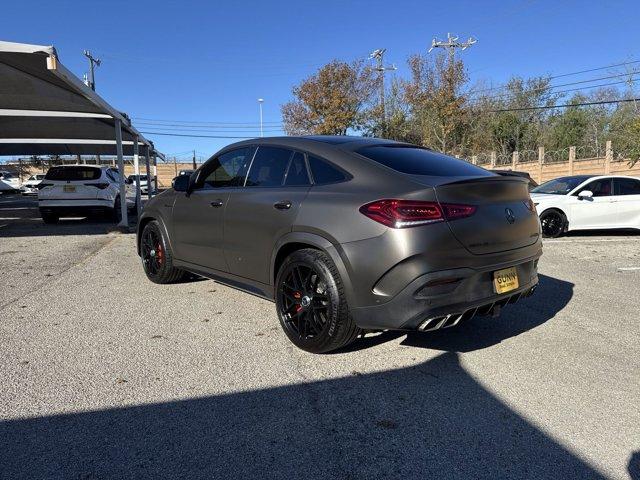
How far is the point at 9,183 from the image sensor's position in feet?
120

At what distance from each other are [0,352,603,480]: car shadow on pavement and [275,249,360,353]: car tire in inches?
17.4

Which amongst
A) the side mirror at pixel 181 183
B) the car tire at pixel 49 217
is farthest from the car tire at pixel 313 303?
the car tire at pixel 49 217

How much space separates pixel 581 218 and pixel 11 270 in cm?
1082

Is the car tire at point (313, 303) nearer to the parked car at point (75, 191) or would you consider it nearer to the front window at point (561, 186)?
→ the front window at point (561, 186)

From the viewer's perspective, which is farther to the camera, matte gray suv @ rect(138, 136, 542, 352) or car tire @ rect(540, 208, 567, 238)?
car tire @ rect(540, 208, 567, 238)

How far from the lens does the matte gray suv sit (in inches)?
127

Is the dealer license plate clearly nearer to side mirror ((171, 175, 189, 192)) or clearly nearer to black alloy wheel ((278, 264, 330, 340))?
black alloy wheel ((278, 264, 330, 340))

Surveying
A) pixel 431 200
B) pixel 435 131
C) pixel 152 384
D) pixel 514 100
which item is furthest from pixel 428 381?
pixel 514 100

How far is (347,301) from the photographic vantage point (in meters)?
3.45

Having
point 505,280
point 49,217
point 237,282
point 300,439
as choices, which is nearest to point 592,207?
point 505,280

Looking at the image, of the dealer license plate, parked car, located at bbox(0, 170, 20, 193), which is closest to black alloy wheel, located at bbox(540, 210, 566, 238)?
the dealer license plate

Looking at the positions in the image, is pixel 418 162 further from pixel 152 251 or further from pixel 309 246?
pixel 152 251

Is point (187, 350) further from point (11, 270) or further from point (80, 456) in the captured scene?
point (11, 270)

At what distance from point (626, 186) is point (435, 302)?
9.93 m
